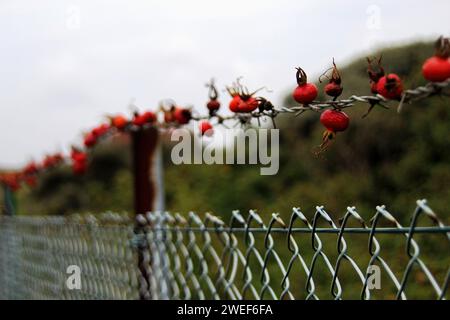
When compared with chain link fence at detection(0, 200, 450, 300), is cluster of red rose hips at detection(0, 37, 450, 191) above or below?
above

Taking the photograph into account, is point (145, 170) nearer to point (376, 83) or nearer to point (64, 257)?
point (64, 257)

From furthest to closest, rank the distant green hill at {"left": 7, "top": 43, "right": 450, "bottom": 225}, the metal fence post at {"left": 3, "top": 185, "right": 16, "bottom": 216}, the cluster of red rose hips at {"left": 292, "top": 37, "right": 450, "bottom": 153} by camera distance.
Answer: the distant green hill at {"left": 7, "top": 43, "right": 450, "bottom": 225} → the metal fence post at {"left": 3, "top": 185, "right": 16, "bottom": 216} → the cluster of red rose hips at {"left": 292, "top": 37, "right": 450, "bottom": 153}

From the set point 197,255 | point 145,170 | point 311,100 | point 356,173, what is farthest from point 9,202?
point 311,100

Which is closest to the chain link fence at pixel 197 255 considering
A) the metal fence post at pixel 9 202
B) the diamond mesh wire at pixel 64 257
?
the diamond mesh wire at pixel 64 257

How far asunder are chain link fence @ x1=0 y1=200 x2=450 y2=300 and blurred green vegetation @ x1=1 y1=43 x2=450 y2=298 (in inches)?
6.5

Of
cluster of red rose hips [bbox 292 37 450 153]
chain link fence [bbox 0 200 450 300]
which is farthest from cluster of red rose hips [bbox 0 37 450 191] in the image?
chain link fence [bbox 0 200 450 300]

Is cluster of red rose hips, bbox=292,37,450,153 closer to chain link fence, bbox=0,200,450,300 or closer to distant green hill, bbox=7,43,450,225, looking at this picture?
chain link fence, bbox=0,200,450,300

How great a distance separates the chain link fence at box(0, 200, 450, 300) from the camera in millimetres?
1386

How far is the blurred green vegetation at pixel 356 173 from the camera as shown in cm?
650

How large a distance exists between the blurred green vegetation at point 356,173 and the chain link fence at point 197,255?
17cm
